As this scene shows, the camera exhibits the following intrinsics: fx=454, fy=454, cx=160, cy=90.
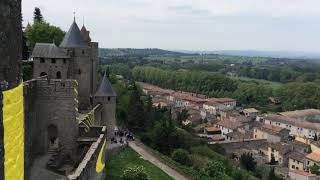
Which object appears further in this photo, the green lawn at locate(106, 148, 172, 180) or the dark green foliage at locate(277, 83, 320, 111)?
the dark green foliage at locate(277, 83, 320, 111)

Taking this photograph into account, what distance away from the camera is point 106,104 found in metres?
30.7

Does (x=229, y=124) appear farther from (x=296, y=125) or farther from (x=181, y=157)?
(x=181, y=157)

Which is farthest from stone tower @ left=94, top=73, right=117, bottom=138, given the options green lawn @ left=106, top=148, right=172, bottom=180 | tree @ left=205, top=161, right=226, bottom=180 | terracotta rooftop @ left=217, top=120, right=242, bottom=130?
terracotta rooftop @ left=217, top=120, right=242, bottom=130

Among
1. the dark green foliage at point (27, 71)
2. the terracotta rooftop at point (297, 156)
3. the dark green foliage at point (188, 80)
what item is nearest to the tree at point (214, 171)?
the dark green foliage at point (27, 71)

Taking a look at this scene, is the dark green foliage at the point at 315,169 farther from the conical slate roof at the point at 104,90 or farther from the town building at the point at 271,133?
the conical slate roof at the point at 104,90

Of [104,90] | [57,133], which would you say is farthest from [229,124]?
[57,133]

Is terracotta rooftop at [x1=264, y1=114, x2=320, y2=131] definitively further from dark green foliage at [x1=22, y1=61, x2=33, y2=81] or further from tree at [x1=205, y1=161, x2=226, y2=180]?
dark green foliage at [x1=22, y1=61, x2=33, y2=81]

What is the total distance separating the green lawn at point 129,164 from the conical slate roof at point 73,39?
7658mm

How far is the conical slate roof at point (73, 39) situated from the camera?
2964 centimetres

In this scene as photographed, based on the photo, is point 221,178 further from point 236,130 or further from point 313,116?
point 313,116

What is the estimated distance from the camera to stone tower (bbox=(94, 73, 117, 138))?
30.3 metres

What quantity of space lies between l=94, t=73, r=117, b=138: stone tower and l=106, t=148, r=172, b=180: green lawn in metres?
1.80

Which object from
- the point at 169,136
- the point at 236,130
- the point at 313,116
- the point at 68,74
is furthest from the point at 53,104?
the point at 313,116

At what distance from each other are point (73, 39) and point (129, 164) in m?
9.04
